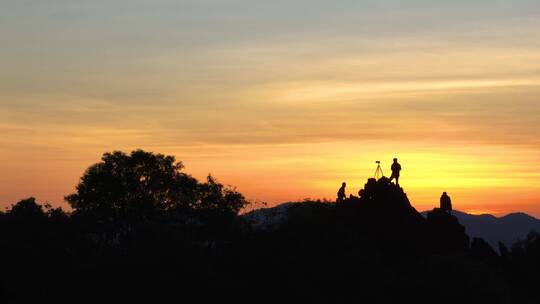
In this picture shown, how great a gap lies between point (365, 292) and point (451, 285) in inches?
358

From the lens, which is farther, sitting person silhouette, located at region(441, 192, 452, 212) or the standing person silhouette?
sitting person silhouette, located at region(441, 192, 452, 212)

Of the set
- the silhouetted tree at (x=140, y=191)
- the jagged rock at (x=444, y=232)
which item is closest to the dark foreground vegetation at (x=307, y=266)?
the jagged rock at (x=444, y=232)

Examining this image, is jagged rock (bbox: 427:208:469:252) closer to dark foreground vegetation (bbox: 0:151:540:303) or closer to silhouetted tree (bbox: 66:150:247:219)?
dark foreground vegetation (bbox: 0:151:540:303)

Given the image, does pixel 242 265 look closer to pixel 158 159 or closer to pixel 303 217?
pixel 303 217

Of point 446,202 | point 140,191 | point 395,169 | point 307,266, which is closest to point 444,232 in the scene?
point 446,202

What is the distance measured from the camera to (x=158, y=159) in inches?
6880

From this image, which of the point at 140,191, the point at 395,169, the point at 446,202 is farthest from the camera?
the point at 140,191

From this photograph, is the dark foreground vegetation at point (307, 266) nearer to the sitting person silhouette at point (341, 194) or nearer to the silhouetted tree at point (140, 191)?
the sitting person silhouette at point (341, 194)

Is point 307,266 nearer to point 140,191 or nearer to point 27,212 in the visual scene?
point 140,191

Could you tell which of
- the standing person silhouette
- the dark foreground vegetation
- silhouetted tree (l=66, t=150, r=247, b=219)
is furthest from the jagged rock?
silhouetted tree (l=66, t=150, r=247, b=219)

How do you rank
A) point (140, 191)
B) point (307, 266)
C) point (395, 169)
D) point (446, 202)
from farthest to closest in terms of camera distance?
1. point (140, 191)
2. point (446, 202)
3. point (307, 266)
4. point (395, 169)

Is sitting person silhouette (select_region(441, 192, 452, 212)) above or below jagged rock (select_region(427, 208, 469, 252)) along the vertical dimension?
above

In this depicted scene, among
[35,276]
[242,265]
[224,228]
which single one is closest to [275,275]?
[242,265]

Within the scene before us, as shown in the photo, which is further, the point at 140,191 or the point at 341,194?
the point at 140,191
